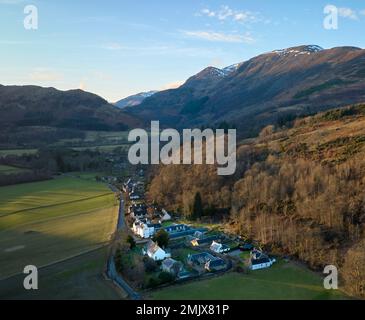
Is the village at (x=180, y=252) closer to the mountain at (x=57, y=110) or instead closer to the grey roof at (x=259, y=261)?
the grey roof at (x=259, y=261)

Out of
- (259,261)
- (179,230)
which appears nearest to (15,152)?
(179,230)

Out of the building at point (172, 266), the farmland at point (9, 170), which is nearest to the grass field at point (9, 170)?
the farmland at point (9, 170)

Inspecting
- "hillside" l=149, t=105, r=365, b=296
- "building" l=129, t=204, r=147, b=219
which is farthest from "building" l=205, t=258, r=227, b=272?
"building" l=129, t=204, r=147, b=219

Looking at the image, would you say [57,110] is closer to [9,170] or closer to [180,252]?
[9,170]

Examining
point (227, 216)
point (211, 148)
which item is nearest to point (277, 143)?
point (211, 148)

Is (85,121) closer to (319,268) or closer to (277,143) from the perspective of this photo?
(277,143)

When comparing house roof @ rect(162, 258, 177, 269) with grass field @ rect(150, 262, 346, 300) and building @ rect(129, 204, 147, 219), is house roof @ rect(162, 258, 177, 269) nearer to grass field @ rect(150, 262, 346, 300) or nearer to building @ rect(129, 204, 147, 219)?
grass field @ rect(150, 262, 346, 300)
